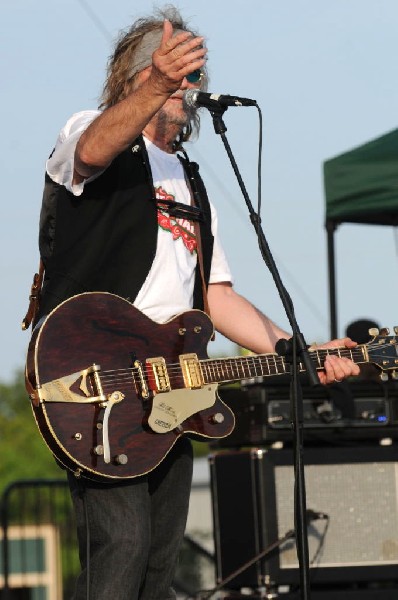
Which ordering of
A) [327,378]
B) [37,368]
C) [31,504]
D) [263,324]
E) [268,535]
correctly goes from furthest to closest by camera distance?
1. [31,504]
2. [268,535]
3. [263,324]
4. [327,378]
5. [37,368]

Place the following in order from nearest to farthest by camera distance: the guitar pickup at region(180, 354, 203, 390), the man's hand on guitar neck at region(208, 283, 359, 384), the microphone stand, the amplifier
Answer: the microphone stand → the guitar pickup at region(180, 354, 203, 390) → the man's hand on guitar neck at region(208, 283, 359, 384) → the amplifier

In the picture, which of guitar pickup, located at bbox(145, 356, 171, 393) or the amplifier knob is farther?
guitar pickup, located at bbox(145, 356, 171, 393)

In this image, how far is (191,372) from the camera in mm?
3818

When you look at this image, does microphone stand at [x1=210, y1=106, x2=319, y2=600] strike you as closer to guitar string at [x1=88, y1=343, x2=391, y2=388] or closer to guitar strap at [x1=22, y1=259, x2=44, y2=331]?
guitar string at [x1=88, y1=343, x2=391, y2=388]

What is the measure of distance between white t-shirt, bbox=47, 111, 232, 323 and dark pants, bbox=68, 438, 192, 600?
1.49ft

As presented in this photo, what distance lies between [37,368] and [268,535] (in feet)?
6.59

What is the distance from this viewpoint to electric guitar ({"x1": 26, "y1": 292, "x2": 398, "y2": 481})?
139 inches

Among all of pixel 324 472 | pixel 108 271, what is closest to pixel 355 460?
pixel 324 472

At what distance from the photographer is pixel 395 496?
543 centimetres

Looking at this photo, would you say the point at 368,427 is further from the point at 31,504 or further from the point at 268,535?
the point at 31,504

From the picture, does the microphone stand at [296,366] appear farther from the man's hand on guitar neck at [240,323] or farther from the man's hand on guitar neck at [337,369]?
the man's hand on guitar neck at [240,323]

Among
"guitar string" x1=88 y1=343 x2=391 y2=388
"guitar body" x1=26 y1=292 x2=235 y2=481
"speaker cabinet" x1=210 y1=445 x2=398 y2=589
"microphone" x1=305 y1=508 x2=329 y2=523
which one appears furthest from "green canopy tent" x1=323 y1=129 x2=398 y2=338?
"guitar body" x1=26 y1=292 x2=235 y2=481

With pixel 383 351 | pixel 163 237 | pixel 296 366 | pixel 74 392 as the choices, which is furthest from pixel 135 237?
pixel 383 351

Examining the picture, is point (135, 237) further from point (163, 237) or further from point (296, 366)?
point (296, 366)
